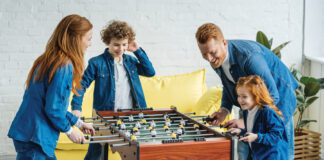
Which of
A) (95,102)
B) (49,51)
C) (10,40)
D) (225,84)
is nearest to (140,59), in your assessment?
(95,102)

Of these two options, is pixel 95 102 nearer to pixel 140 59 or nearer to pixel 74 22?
pixel 140 59

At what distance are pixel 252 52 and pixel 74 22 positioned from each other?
0.97 meters

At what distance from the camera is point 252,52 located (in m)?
2.15

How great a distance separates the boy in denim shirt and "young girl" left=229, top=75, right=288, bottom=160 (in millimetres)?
1000

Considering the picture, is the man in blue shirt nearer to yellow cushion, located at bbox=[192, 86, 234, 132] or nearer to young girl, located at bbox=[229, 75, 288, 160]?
young girl, located at bbox=[229, 75, 288, 160]

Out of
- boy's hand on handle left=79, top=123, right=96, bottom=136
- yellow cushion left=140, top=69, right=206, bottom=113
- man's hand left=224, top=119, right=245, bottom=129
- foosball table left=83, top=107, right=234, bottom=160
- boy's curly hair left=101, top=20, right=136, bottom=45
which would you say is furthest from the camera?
yellow cushion left=140, top=69, right=206, bottom=113

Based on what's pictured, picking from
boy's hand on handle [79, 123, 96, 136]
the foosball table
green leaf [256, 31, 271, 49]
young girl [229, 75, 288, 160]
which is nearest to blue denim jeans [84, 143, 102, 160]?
the foosball table

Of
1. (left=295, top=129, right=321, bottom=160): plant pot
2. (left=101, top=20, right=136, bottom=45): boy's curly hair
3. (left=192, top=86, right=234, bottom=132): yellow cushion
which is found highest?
(left=101, top=20, right=136, bottom=45): boy's curly hair

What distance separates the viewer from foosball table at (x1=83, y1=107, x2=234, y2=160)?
1.82 meters

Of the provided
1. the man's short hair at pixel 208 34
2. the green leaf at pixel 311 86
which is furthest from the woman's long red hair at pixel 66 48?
the green leaf at pixel 311 86

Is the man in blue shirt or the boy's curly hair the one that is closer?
the man in blue shirt

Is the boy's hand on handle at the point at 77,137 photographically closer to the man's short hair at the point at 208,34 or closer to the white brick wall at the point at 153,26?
the man's short hair at the point at 208,34

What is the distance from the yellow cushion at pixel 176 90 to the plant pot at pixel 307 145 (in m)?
1.03

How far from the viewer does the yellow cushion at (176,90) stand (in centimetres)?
379
